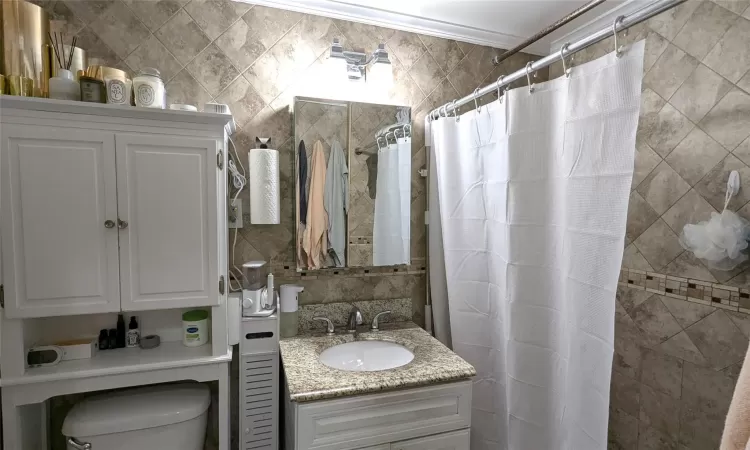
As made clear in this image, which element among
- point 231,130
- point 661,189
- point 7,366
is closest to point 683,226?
point 661,189

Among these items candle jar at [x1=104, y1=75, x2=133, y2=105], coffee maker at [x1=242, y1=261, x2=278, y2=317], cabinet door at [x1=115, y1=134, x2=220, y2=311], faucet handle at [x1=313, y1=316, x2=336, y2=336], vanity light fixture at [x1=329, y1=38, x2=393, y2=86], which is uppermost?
vanity light fixture at [x1=329, y1=38, x2=393, y2=86]

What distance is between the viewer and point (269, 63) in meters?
1.72

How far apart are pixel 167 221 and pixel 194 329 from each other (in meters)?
A: 0.46

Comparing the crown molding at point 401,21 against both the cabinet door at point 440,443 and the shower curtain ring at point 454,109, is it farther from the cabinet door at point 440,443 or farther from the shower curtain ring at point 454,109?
the cabinet door at point 440,443

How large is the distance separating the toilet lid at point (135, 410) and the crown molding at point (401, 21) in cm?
169

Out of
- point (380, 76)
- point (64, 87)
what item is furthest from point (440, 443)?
point (64, 87)

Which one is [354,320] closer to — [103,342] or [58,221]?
[103,342]

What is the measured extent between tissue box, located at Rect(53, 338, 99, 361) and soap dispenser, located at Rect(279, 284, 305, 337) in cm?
71

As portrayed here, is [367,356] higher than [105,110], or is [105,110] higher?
[105,110]

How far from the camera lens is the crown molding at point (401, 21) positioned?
172cm

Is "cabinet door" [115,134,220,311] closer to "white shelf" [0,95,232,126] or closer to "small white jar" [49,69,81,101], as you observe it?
"white shelf" [0,95,232,126]

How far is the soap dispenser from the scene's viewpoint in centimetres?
169

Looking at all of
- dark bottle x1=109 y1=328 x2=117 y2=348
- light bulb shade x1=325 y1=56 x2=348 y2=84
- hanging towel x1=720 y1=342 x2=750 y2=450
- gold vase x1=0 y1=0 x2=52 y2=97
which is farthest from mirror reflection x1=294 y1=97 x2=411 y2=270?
hanging towel x1=720 y1=342 x2=750 y2=450

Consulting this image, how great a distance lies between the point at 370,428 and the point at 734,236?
142 cm
